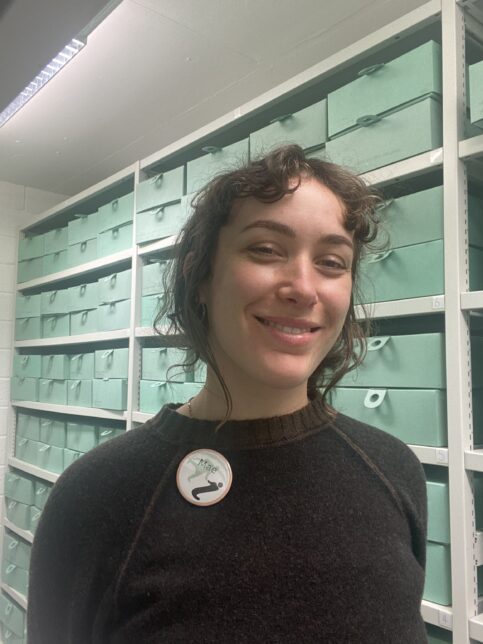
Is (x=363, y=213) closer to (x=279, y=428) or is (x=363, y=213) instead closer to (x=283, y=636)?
(x=279, y=428)

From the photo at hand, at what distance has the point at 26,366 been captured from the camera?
2.44 meters

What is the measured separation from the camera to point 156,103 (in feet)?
6.08

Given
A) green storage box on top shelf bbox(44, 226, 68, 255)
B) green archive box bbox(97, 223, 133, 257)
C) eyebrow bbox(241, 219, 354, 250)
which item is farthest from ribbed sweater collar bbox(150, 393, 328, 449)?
green storage box on top shelf bbox(44, 226, 68, 255)

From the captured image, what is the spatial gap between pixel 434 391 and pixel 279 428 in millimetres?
537

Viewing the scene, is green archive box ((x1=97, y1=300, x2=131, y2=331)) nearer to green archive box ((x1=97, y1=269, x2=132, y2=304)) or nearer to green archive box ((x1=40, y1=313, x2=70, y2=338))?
green archive box ((x1=97, y1=269, x2=132, y2=304))

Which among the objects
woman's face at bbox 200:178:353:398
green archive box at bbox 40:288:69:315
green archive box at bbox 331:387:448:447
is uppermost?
green archive box at bbox 40:288:69:315

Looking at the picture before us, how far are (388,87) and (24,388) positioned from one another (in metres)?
2.04

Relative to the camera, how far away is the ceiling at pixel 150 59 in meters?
0.99

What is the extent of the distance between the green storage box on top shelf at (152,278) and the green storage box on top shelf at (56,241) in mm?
669

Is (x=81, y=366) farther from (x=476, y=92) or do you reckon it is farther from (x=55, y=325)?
(x=476, y=92)

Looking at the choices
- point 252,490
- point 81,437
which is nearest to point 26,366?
point 81,437

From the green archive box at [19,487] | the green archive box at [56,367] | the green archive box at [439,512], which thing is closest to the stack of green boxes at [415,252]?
the green archive box at [439,512]

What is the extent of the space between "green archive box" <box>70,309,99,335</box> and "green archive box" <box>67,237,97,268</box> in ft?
0.68

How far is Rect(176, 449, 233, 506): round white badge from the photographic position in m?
0.56
